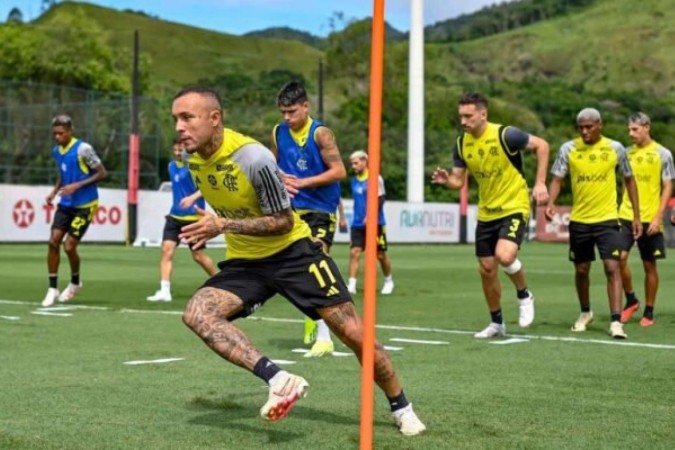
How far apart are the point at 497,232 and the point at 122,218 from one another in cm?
2939

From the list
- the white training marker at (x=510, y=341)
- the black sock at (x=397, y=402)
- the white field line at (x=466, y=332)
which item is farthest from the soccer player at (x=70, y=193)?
the black sock at (x=397, y=402)

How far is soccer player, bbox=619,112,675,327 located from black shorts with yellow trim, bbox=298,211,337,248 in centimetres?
416

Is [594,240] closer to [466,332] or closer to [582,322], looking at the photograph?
[582,322]

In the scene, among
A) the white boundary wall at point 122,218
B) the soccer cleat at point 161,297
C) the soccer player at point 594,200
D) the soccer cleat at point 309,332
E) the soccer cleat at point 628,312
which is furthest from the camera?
the white boundary wall at point 122,218

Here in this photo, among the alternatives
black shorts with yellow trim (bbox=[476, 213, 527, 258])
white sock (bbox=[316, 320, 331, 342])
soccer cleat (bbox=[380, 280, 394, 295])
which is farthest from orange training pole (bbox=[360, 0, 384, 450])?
soccer cleat (bbox=[380, 280, 394, 295])

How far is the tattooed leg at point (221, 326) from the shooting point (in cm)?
685

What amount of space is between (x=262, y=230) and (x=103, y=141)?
140 ft

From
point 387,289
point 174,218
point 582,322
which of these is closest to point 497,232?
point 582,322

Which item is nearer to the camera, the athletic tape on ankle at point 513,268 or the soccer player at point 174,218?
the athletic tape on ankle at point 513,268

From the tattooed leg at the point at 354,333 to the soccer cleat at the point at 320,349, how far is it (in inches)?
132

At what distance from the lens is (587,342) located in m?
11.7

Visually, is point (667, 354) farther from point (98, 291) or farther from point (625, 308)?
point (98, 291)

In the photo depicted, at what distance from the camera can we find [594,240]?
12.9 meters

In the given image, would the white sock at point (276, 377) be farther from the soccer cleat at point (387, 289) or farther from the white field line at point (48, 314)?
the soccer cleat at point (387, 289)
